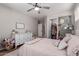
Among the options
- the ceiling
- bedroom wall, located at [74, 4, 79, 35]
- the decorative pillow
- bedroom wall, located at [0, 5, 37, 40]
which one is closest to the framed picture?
bedroom wall, located at [0, 5, 37, 40]

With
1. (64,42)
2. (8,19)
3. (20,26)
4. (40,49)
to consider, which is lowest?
(40,49)

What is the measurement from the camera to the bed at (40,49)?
130 cm

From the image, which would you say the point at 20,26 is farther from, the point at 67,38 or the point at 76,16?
the point at 76,16

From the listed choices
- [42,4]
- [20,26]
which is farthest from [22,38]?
[42,4]

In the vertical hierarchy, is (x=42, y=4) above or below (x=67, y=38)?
above

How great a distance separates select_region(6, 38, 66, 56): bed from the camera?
4.26ft

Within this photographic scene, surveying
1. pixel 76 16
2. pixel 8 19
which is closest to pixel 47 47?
pixel 76 16

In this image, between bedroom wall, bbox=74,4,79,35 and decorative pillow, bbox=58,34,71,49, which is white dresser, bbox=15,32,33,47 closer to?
decorative pillow, bbox=58,34,71,49

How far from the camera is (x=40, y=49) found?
1.36 metres

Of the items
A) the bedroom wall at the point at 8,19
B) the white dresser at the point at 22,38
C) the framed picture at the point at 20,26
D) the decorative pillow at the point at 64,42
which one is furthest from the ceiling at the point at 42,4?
the decorative pillow at the point at 64,42

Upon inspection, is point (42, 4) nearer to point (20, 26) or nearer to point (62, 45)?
point (20, 26)

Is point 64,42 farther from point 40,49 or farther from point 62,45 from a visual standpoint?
point 40,49

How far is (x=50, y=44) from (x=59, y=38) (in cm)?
21

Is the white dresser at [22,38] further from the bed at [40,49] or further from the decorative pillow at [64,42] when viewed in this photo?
the decorative pillow at [64,42]
